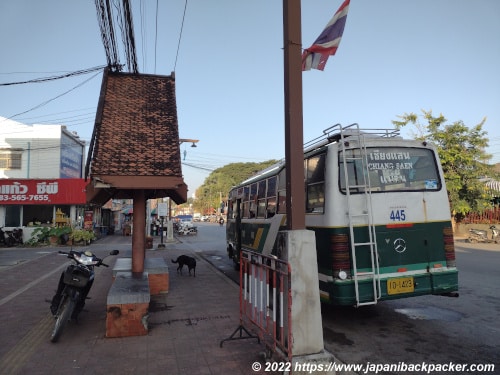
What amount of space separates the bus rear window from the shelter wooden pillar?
456cm

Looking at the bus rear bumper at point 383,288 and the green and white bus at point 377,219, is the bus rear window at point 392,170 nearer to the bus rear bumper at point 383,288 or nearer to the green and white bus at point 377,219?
the green and white bus at point 377,219

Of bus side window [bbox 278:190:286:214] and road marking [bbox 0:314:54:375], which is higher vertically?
bus side window [bbox 278:190:286:214]

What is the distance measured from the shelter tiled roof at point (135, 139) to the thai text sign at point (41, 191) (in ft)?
48.7

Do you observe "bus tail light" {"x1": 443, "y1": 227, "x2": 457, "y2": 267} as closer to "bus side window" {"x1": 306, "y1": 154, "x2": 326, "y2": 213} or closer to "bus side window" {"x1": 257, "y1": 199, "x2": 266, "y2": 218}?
"bus side window" {"x1": 306, "y1": 154, "x2": 326, "y2": 213}

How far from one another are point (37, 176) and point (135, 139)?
2079cm

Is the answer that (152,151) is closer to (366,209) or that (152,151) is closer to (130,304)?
(130,304)

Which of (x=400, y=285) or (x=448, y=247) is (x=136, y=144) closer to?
(x=400, y=285)

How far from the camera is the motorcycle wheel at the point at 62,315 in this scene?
16.8ft

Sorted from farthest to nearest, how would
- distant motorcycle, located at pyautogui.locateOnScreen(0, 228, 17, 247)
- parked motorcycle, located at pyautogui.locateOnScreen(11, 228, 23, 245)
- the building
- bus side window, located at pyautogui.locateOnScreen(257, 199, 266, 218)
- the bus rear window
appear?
the building < parked motorcycle, located at pyautogui.locateOnScreen(11, 228, 23, 245) < distant motorcycle, located at pyautogui.locateOnScreen(0, 228, 17, 247) < bus side window, located at pyautogui.locateOnScreen(257, 199, 266, 218) < the bus rear window

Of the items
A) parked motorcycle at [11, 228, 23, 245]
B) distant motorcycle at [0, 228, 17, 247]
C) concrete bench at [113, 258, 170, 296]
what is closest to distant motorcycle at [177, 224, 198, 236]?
parked motorcycle at [11, 228, 23, 245]

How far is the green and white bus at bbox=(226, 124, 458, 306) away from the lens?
5.50 meters

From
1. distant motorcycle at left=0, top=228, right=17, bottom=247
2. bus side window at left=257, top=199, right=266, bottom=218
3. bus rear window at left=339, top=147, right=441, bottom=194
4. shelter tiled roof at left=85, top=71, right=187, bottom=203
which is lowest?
distant motorcycle at left=0, top=228, right=17, bottom=247

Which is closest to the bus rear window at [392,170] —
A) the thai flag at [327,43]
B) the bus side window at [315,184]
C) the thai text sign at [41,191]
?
the bus side window at [315,184]

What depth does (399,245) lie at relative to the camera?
5.77 metres
